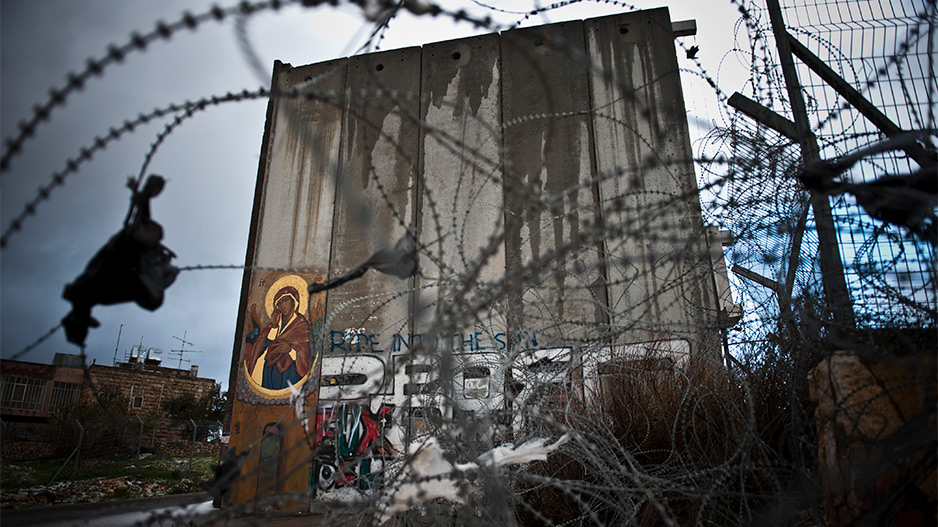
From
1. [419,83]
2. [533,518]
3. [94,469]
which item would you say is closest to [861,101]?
[533,518]

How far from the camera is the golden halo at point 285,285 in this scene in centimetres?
1042

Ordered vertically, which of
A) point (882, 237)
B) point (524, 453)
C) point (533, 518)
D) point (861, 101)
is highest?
point (861, 101)

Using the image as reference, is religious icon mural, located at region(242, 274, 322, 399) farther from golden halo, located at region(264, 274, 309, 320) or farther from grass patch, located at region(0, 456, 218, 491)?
grass patch, located at region(0, 456, 218, 491)

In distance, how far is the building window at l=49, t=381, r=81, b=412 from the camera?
28656 millimetres

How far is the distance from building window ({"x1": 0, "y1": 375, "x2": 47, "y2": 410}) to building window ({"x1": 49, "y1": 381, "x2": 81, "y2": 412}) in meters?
0.47

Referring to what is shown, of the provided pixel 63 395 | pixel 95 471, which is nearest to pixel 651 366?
pixel 95 471

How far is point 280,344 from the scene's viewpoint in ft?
33.7

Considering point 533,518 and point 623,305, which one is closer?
point 533,518

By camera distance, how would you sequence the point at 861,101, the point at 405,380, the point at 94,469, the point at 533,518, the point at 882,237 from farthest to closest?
1. the point at 94,469
2. the point at 405,380
3. the point at 533,518
4. the point at 861,101
5. the point at 882,237

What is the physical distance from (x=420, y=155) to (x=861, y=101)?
8.27 metres

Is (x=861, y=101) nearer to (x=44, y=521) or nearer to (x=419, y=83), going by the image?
(x=419, y=83)

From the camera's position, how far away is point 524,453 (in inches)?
94.4

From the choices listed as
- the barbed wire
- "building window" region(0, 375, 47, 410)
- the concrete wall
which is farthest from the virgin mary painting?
"building window" region(0, 375, 47, 410)

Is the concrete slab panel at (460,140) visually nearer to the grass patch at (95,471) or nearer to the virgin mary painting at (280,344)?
the virgin mary painting at (280,344)
